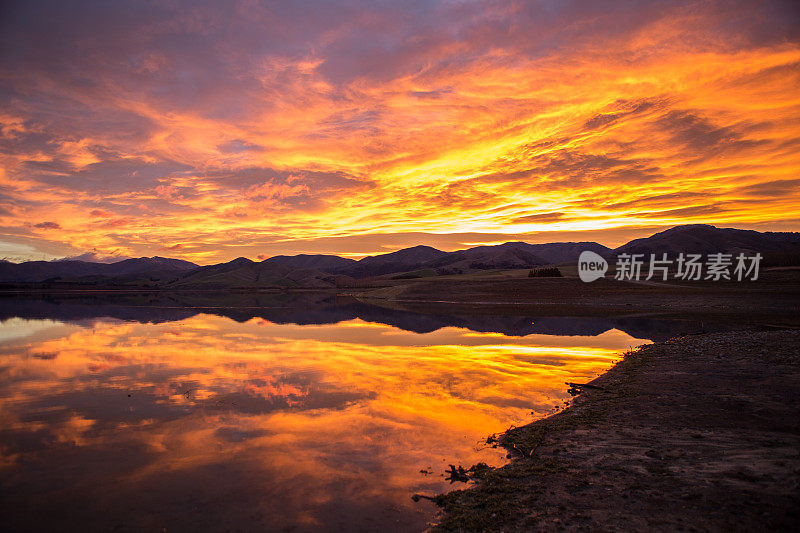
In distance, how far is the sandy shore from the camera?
7988 mm

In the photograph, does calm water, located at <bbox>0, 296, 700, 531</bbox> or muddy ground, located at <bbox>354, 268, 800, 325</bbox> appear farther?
muddy ground, located at <bbox>354, 268, 800, 325</bbox>

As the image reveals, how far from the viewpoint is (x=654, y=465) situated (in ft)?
33.8

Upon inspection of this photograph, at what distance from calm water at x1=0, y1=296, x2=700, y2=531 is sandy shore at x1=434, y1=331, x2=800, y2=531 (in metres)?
1.35

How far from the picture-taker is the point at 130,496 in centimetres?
973

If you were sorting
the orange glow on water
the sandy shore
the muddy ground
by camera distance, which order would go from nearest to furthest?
the sandy shore, the orange glow on water, the muddy ground

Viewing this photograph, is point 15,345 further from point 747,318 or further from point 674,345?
point 747,318

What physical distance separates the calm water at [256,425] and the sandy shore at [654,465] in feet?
4.42

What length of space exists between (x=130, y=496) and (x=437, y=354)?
68.5ft

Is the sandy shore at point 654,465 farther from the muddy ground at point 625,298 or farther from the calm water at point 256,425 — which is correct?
the muddy ground at point 625,298
